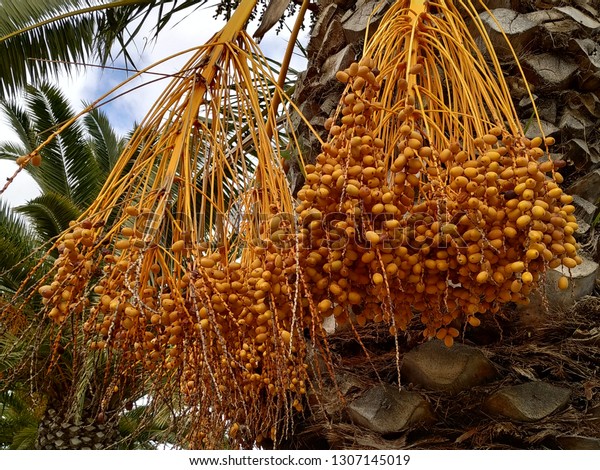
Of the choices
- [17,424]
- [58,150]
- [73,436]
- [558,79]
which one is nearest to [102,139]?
[58,150]

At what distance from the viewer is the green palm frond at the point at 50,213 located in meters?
4.30

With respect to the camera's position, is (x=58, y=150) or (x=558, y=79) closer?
(x=558, y=79)

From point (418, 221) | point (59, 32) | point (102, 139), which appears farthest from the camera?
point (102, 139)

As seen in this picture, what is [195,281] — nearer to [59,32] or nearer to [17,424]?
[59,32]

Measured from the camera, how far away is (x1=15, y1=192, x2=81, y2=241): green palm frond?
4.30m

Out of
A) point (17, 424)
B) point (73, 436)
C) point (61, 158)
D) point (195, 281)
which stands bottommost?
point (17, 424)

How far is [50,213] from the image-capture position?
436 centimetres

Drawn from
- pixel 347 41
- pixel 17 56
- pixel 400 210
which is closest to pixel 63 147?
pixel 17 56

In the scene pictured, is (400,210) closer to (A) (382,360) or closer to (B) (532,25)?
(A) (382,360)

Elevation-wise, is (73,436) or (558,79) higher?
(558,79)

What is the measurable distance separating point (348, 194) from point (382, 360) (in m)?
0.69

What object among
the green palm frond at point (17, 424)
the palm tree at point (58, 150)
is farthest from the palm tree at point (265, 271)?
the green palm frond at point (17, 424)

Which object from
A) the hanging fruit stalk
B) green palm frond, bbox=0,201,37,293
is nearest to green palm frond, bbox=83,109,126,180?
green palm frond, bbox=0,201,37,293

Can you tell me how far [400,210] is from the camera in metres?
1.09
